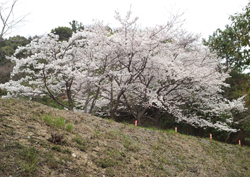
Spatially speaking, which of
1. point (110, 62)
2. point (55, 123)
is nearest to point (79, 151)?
point (55, 123)

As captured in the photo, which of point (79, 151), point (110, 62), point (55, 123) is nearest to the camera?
point (79, 151)

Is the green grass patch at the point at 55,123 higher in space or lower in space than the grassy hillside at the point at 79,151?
higher

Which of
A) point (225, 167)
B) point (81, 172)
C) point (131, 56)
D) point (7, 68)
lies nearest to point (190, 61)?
point (131, 56)

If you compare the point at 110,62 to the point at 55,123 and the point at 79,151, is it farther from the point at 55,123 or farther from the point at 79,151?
the point at 79,151

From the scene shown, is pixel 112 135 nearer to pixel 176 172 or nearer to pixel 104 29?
pixel 176 172

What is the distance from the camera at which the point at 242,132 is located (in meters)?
13.7

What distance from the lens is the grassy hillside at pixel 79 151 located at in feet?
8.80

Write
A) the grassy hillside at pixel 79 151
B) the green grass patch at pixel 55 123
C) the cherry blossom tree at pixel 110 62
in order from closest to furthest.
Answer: the grassy hillside at pixel 79 151 < the green grass patch at pixel 55 123 < the cherry blossom tree at pixel 110 62

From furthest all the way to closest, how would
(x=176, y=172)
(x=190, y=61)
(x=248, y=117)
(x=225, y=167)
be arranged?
(x=248, y=117)
(x=190, y=61)
(x=225, y=167)
(x=176, y=172)

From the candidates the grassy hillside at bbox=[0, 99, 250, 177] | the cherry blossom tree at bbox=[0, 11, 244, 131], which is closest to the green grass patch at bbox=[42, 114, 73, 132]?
the grassy hillside at bbox=[0, 99, 250, 177]

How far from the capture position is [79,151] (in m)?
3.50

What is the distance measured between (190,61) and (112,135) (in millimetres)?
8783

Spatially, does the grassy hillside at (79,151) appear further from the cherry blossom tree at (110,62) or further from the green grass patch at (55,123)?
the cherry blossom tree at (110,62)

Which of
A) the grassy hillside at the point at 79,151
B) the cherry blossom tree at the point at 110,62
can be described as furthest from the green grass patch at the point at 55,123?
the cherry blossom tree at the point at 110,62
